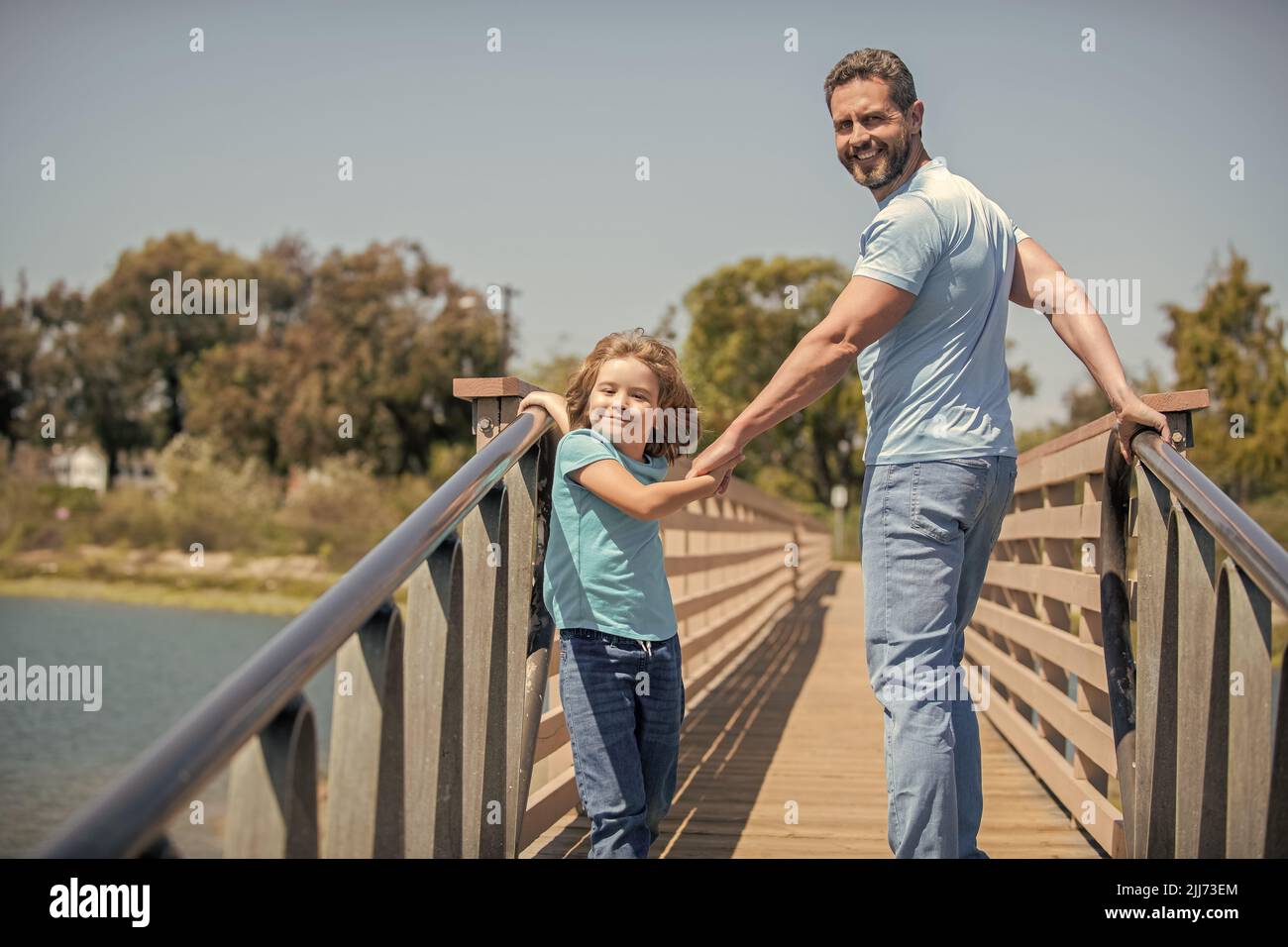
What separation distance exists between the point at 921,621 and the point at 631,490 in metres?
0.63

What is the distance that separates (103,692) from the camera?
24.8m

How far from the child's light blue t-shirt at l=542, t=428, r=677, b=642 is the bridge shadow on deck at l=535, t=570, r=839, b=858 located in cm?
96

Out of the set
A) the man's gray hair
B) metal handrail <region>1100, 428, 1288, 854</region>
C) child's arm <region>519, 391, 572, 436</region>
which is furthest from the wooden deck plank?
the man's gray hair

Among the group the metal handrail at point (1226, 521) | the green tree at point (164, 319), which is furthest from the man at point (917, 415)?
the green tree at point (164, 319)

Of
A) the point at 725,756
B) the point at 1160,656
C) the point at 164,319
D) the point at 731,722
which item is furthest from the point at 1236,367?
the point at 164,319

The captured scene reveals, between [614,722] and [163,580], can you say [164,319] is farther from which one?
[614,722]

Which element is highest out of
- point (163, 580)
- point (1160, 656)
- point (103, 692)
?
point (1160, 656)

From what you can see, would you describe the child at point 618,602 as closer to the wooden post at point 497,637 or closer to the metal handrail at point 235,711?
the wooden post at point 497,637

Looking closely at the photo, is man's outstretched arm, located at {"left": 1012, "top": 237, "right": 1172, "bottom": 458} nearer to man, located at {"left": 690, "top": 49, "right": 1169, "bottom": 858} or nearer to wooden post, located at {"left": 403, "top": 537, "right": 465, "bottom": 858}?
man, located at {"left": 690, "top": 49, "right": 1169, "bottom": 858}

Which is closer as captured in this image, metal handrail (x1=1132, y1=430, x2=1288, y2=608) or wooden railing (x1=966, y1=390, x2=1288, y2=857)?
metal handrail (x1=1132, y1=430, x2=1288, y2=608)

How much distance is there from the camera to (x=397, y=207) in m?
45.8

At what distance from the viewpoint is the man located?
2541mm

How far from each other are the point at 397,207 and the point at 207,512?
41.4 feet
